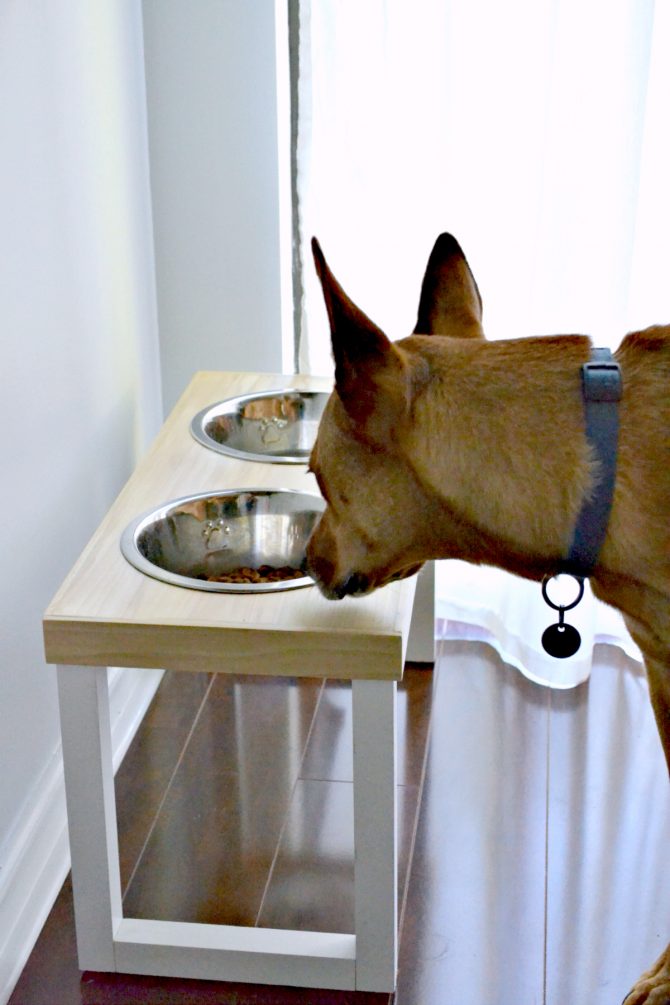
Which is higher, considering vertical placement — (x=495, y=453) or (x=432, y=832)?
(x=495, y=453)

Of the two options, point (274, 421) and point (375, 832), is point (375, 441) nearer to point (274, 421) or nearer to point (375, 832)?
point (375, 832)

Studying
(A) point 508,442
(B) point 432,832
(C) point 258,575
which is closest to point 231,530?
(C) point 258,575

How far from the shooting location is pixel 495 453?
1385 mm

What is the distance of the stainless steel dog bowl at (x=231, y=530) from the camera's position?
2.10 meters

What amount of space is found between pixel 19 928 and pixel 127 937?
19 cm

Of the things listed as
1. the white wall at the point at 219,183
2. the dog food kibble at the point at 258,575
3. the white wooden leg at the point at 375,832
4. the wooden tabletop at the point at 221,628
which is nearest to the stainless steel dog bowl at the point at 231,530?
the dog food kibble at the point at 258,575

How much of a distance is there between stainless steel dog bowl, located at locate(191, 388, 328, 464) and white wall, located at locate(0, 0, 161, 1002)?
0.25 meters

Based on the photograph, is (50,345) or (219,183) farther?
(219,183)

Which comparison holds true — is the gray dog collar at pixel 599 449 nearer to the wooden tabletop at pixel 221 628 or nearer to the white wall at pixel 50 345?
the wooden tabletop at pixel 221 628

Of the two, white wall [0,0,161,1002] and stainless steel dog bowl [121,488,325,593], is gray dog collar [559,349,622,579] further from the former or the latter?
white wall [0,0,161,1002]

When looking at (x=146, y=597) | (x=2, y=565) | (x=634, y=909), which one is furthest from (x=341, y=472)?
(x=634, y=909)

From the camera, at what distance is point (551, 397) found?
54.6 inches

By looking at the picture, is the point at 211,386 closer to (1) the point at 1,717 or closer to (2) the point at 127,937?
(1) the point at 1,717

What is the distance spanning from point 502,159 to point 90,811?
159 centimetres
